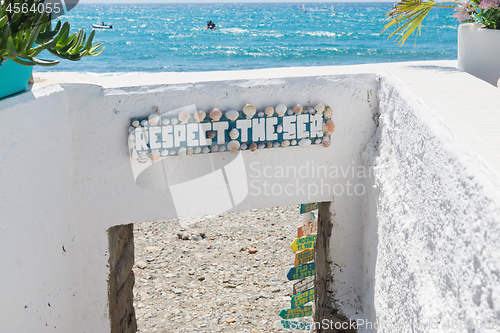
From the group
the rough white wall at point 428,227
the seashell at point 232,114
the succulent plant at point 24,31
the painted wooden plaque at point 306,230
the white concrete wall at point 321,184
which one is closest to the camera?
the rough white wall at point 428,227

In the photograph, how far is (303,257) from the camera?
14.8ft

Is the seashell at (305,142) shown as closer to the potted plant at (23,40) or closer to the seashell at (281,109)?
the seashell at (281,109)

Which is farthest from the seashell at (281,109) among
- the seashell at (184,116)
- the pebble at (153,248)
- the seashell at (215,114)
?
the pebble at (153,248)

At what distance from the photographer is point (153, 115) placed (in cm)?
280

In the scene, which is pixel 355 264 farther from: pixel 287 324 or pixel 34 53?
pixel 34 53

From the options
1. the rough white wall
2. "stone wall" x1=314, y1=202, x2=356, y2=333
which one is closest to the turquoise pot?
the rough white wall

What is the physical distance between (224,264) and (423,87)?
5.60 metres

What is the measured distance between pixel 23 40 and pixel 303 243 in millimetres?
3186

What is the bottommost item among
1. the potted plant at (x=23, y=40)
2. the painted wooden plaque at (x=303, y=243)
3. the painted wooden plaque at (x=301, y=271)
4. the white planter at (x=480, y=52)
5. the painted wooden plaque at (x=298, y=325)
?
the painted wooden plaque at (x=298, y=325)

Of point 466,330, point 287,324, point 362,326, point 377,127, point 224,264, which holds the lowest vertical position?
point 224,264

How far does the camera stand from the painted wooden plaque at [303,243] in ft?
14.6

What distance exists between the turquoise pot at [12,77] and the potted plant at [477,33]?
2.28m

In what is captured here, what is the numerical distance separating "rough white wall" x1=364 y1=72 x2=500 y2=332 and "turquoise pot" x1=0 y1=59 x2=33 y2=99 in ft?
6.61

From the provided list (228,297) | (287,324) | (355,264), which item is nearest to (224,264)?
(228,297)
